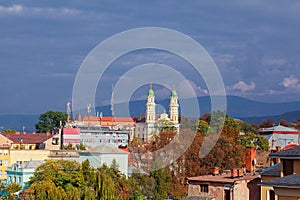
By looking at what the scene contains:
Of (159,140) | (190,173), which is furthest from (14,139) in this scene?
(190,173)

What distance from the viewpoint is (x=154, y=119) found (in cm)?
10612

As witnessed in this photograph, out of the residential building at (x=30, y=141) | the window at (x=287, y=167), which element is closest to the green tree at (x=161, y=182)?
the residential building at (x=30, y=141)

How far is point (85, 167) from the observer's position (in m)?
46.8

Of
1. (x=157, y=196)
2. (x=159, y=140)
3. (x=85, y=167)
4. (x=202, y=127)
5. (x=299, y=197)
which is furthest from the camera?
(x=202, y=127)

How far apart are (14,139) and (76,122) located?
45.0ft

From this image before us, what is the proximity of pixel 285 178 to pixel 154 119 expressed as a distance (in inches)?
3637

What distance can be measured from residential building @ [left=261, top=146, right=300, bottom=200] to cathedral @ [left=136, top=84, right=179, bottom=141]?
6433 cm

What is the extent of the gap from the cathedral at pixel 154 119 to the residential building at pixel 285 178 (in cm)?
6433

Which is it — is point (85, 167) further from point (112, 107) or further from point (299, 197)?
point (299, 197)

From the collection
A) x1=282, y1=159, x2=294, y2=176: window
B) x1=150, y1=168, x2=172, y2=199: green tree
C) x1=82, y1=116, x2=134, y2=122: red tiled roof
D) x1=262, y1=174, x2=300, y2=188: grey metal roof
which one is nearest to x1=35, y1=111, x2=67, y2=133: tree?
x1=82, y1=116, x2=134, y2=122: red tiled roof

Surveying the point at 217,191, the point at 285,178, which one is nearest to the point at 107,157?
the point at 217,191

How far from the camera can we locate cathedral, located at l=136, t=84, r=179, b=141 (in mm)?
92000

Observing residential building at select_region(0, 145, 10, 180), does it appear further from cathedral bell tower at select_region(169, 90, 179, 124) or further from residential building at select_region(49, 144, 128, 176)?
cathedral bell tower at select_region(169, 90, 179, 124)

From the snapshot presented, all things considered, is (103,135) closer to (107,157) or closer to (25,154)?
(25,154)
